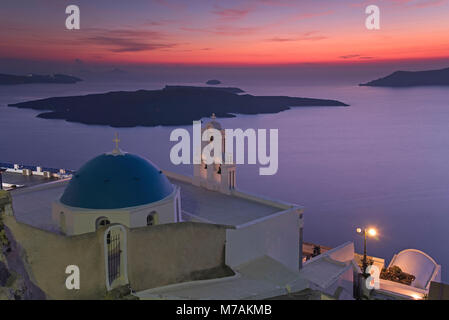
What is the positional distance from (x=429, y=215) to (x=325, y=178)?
1268cm

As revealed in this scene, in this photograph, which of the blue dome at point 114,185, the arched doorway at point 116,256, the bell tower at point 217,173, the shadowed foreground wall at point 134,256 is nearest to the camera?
the shadowed foreground wall at point 134,256

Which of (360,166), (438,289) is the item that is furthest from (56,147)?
(438,289)

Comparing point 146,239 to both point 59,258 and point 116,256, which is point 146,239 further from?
point 59,258

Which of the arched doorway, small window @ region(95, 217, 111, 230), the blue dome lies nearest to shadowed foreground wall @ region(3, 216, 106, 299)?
the arched doorway

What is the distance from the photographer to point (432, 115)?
321ft

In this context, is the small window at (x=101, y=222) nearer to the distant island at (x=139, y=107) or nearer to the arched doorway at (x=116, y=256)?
the arched doorway at (x=116, y=256)

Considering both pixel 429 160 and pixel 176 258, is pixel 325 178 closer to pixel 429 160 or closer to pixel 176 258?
pixel 429 160

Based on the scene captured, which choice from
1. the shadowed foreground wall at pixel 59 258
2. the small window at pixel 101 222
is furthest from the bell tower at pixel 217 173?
the shadowed foreground wall at pixel 59 258

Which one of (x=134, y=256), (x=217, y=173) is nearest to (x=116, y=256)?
(x=134, y=256)

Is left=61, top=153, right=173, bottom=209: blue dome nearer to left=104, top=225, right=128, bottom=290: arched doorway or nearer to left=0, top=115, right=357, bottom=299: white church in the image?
left=0, top=115, right=357, bottom=299: white church

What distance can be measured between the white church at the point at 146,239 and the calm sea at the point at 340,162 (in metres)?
19.7

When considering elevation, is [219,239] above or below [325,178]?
above

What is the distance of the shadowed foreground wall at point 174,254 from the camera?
426 inches

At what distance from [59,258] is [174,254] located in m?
3.18
